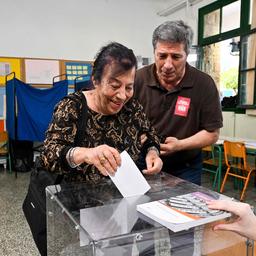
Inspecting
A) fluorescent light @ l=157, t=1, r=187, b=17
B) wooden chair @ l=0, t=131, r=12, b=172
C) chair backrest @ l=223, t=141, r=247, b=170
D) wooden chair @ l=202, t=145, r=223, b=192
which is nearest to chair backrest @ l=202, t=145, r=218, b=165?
A: wooden chair @ l=202, t=145, r=223, b=192

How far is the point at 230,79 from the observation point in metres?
5.18

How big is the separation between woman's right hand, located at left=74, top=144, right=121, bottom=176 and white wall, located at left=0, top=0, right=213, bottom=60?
4911 millimetres

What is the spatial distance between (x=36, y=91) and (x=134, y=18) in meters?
Answer: 2.72

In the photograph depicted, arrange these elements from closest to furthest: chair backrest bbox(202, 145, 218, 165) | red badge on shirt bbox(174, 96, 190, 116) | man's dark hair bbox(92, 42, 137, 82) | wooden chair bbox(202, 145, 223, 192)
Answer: man's dark hair bbox(92, 42, 137, 82) < red badge on shirt bbox(174, 96, 190, 116) < wooden chair bbox(202, 145, 223, 192) < chair backrest bbox(202, 145, 218, 165)

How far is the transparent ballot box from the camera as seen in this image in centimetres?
75

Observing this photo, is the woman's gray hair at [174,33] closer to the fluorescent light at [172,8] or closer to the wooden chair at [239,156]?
the wooden chair at [239,156]

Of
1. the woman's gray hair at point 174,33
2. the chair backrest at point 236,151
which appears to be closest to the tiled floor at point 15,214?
the chair backrest at point 236,151

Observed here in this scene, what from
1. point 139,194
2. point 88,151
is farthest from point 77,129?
point 139,194

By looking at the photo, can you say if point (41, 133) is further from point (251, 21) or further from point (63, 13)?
point (251, 21)

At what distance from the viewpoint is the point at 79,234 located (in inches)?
30.4

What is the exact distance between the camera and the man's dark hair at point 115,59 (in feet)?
3.48

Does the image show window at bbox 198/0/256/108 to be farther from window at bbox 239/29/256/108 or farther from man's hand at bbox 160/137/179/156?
man's hand at bbox 160/137/179/156

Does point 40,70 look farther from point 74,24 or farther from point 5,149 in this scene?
point 5,149

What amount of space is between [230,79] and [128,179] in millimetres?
4616
